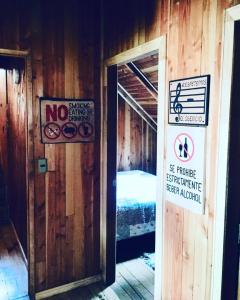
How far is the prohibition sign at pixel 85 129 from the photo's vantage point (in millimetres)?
2689

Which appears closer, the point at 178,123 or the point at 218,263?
the point at 218,263

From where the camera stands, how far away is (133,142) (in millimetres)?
5574

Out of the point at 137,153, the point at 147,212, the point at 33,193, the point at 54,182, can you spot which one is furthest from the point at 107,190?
the point at 137,153

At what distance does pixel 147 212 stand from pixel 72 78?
1.82m

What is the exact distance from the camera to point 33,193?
8.34 ft

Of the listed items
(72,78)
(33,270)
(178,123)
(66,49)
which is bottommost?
(33,270)

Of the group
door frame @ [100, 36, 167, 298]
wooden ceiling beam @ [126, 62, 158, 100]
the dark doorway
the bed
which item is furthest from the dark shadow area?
wooden ceiling beam @ [126, 62, 158, 100]

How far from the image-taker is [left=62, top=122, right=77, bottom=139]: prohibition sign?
262 centimetres

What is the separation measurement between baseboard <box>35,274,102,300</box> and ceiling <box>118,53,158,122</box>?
257cm

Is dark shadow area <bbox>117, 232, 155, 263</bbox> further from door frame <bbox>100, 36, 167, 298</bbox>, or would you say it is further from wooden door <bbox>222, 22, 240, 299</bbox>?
wooden door <bbox>222, 22, 240, 299</bbox>

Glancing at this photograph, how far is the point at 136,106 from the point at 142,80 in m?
1.09

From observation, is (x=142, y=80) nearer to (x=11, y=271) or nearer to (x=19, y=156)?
(x=19, y=156)

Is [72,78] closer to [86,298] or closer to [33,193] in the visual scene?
[33,193]

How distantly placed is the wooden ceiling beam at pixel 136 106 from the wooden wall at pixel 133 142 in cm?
7
